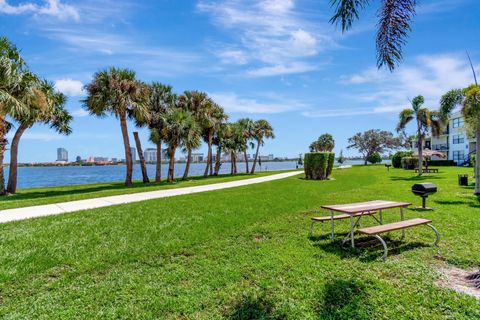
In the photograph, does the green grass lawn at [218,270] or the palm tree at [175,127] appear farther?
the palm tree at [175,127]

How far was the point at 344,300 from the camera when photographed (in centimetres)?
353

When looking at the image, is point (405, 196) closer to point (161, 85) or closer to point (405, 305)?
point (405, 305)

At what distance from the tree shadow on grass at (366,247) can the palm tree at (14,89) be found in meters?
13.2

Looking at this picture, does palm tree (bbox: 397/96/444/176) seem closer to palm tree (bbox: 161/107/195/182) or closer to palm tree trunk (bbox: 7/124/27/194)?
palm tree (bbox: 161/107/195/182)

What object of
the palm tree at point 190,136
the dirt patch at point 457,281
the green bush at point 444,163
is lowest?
the dirt patch at point 457,281

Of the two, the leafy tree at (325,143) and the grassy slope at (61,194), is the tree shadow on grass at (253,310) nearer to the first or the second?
the grassy slope at (61,194)

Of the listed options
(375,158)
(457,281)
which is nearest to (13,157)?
(457,281)

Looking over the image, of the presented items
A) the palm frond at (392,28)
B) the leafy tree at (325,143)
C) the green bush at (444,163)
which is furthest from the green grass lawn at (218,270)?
the leafy tree at (325,143)

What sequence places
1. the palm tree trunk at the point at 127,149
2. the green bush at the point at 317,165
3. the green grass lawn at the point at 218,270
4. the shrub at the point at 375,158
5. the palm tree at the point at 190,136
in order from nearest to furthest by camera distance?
the green grass lawn at the point at 218,270 → the palm tree trunk at the point at 127,149 → the green bush at the point at 317,165 → the palm tree at the point at 190,136 → the shrub at the point at 375,158

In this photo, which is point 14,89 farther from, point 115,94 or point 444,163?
point 444,163

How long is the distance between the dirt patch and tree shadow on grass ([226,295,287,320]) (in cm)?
251

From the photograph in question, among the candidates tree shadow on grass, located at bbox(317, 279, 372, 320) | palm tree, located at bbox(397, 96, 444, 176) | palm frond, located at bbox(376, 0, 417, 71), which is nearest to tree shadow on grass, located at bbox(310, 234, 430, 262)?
tree shadow on grass, located at bbox(317, 279, 372, 320)

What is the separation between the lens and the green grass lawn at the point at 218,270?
3.40 meters

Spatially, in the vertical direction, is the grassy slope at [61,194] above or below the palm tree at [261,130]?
below
